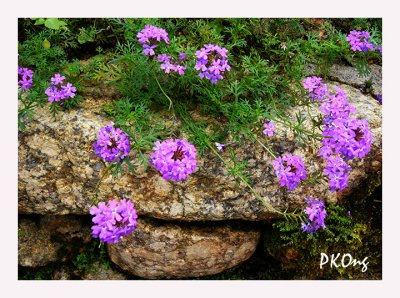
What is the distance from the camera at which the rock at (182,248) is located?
3695 mm

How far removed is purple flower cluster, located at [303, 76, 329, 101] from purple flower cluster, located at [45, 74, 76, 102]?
1745mm

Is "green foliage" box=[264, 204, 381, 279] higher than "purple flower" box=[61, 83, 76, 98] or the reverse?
the reverse

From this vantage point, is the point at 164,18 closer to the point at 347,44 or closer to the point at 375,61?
the point at 347,44

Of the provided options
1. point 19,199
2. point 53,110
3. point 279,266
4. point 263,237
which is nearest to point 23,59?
point 53,110

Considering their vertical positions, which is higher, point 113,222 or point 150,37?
point 150,37

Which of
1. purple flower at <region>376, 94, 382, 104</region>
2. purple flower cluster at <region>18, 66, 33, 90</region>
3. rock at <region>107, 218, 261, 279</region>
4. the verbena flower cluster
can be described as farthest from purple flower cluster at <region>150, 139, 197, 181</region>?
purple flower at <region>376, 94, 382, 104</region>

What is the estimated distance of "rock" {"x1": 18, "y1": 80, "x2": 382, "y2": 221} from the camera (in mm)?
3389

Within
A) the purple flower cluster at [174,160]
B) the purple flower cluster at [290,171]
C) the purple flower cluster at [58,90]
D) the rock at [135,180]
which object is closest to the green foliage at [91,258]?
the rock at [135,180]

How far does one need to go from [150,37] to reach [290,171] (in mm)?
1281

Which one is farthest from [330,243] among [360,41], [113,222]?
[113,222]

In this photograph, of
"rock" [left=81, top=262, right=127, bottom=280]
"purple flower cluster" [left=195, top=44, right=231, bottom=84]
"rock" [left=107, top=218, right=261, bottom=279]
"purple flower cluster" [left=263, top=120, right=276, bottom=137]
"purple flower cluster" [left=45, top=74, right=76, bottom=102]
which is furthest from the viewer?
"rock" [left=81, top=262, right=127, bottom=280]

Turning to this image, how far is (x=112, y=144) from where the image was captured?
284 centimetres

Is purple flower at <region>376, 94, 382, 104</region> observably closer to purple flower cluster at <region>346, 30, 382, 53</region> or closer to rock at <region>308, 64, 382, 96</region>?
rock at <region>308, 64, 382, 96</region>

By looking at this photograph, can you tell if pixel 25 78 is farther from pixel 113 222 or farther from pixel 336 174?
pixel 336 174
